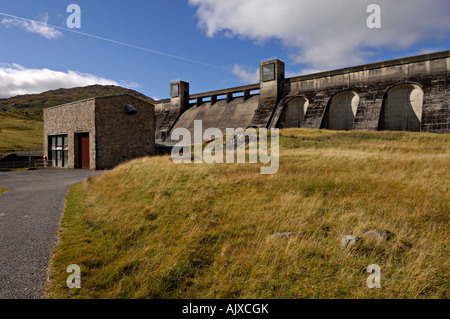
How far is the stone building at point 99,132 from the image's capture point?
946 inches

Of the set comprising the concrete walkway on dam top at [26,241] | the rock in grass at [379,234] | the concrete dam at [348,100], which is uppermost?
the concrete dam at [348,100]

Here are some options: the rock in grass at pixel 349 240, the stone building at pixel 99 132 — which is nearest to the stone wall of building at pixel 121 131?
the stone building at pixel 99 132

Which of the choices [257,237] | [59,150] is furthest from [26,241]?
[59,150]

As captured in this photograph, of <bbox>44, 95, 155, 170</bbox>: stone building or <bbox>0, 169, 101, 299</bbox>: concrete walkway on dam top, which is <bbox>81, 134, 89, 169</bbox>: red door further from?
<bbox>0, 169, 101, 299</bbox>: concrete walkway on dam top

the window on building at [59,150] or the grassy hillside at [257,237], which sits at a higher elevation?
the window on building at [59,150]

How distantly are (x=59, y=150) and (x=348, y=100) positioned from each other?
125 feet

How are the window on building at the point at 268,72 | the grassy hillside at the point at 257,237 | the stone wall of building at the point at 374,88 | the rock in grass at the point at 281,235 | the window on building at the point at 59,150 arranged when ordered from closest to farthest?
the grassy hillside at the point at 257,237, the rock in grass at the point at 281,235, the window on building at the point at 59,150, the stone wall of building at the point at 374,88, the window on building at the point at 268,72

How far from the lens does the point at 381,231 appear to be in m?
5.13

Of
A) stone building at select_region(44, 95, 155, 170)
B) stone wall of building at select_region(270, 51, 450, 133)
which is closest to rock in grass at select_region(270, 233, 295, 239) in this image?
stone building at select_region(44, 95, 155, 170)

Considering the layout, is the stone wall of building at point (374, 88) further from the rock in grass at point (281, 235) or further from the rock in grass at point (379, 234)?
the rock in grass at point (281, 235)

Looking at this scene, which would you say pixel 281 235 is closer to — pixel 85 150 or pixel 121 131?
pixel 121 131

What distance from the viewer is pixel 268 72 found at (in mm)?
44219
